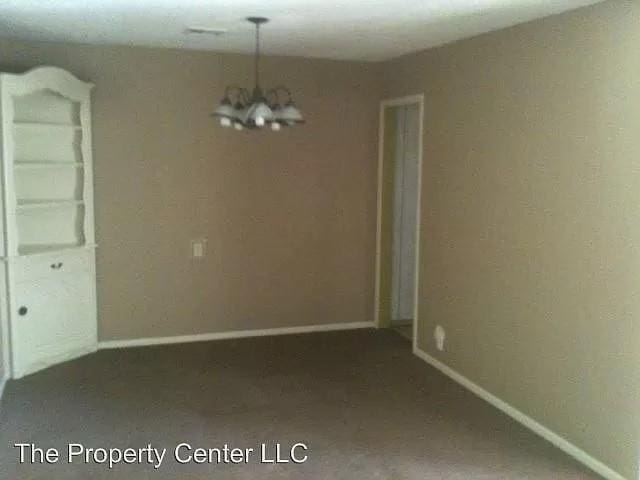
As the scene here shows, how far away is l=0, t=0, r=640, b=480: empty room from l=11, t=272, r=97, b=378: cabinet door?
0.7 inches

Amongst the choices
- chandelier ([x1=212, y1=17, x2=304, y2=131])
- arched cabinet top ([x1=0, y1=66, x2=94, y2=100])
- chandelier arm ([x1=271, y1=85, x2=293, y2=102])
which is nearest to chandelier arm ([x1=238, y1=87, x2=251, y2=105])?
chandelier arm ([x1=271, y1=85, x2=293, y2=102])

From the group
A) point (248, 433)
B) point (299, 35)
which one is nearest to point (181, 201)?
point (299, 35)

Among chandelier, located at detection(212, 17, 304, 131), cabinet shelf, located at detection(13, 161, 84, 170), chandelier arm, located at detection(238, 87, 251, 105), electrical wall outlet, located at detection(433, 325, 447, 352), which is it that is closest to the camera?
chandelier, located at detection(212, 17, 304, 131)

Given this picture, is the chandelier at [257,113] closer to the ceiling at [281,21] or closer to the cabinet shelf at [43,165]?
the ceiling at [281,21]

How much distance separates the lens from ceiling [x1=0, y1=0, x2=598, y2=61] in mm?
3422

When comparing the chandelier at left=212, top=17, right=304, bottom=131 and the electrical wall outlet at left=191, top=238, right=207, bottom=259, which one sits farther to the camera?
the electrical wall outlet at left=191, top=238, right=207, bottom=259

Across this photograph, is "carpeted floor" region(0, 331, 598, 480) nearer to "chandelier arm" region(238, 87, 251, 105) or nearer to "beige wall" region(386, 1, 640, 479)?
"beige wall" region(386, 1, 640, 479)

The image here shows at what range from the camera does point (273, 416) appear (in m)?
3.98

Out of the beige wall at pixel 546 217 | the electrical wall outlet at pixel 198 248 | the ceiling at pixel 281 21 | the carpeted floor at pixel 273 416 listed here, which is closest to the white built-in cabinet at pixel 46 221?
the carpeted floor at pixel 273 416

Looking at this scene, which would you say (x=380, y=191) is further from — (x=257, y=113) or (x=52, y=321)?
(x=52, y=321)

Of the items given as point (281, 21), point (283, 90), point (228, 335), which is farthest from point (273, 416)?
point (283, 90)

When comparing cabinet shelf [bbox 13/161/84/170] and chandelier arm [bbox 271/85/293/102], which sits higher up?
chandelier arm [bbox 271/85/293/102]

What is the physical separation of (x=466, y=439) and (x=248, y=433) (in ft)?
3.99

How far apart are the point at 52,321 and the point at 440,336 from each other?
2756 mm
